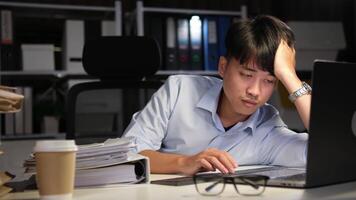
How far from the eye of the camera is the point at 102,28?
3.19m

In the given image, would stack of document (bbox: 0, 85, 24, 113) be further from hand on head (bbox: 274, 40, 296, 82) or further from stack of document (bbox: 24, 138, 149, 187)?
hand on head (bbox: 274, 40, 296, 82)

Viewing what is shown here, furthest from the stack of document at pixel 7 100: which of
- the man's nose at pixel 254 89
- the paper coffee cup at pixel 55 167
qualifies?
the man's nose at pixel 254 89

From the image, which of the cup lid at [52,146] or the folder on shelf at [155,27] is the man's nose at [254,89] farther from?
the folder on shelf at [155,27]

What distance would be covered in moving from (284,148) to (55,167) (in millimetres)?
703

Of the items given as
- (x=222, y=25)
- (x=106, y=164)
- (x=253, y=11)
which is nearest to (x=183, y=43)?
(x=222, y=25)

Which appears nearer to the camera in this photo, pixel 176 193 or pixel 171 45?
pixel 176 193

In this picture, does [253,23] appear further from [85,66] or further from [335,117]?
[85,66]

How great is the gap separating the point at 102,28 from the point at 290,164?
2.20 m

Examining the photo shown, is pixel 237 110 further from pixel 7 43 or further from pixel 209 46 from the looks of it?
pixel 7 43

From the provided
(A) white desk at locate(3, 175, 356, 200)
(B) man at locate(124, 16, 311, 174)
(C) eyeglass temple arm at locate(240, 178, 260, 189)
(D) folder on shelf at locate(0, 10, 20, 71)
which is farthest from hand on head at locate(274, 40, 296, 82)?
(D) folder on shelf at locate(0, 10, 20, 71)

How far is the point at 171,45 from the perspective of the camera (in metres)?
3.14

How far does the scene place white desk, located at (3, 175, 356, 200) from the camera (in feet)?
2.63

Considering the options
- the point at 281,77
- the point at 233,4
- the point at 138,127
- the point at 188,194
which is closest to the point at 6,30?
the point at 233,4

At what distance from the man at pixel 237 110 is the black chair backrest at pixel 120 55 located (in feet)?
1.45
